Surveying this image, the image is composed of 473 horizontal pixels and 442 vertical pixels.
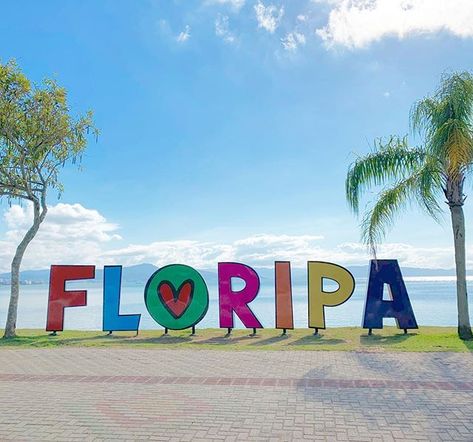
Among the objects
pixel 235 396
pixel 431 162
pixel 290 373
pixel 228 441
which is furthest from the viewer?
pixel 431 162

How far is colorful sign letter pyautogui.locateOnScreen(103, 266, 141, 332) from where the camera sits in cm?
1477

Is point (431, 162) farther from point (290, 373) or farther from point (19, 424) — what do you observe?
point (19, 424)

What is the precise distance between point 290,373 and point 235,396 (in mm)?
1841

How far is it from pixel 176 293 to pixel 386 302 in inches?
252

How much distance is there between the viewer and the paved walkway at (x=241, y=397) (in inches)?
211

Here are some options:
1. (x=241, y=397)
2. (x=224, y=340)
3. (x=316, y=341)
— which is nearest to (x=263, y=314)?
(x=224, y=340)

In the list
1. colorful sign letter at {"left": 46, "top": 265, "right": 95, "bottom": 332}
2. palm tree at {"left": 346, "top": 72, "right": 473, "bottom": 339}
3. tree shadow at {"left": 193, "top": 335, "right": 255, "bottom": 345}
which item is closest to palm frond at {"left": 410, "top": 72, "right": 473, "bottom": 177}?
palm tree at {"left": 346, "top": 72, "right": 473, "bottom": 339}

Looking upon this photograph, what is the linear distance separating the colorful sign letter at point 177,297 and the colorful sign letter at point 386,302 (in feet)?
16.2

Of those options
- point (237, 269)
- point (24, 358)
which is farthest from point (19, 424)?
point (237, 269)

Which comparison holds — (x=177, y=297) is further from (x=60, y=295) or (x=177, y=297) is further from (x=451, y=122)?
(x=451, y=122)

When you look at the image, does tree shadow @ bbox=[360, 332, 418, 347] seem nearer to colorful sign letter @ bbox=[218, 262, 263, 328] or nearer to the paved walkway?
the paved walkway

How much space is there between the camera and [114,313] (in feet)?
48.8

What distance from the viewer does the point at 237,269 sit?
575 inches

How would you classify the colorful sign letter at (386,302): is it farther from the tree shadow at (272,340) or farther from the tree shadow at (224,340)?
the tree shadow at (224,340)
